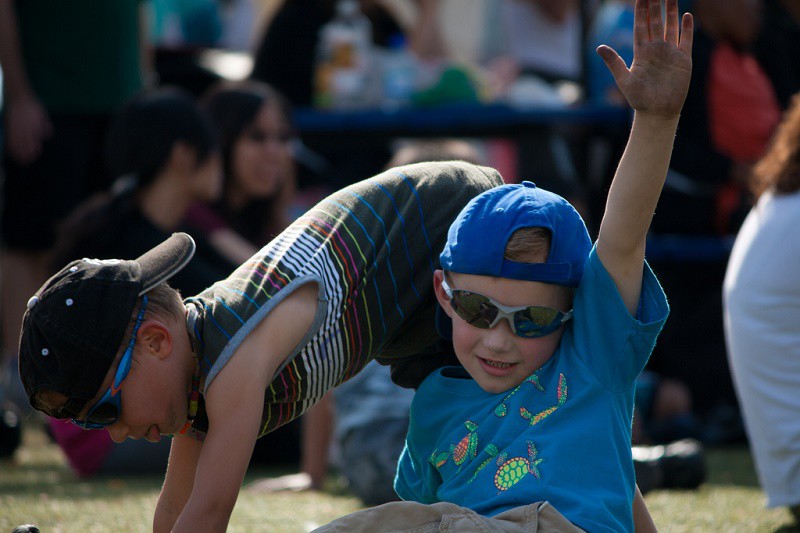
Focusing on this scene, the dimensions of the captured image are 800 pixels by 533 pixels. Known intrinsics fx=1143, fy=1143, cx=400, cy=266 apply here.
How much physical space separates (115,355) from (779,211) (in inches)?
90.1

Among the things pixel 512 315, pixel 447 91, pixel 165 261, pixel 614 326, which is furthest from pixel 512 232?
pixel 447 91

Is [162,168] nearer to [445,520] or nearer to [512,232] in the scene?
[512,232]

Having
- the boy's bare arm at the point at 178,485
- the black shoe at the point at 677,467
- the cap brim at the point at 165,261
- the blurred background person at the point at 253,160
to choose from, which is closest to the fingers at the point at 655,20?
the cap brim at the point at 165,261

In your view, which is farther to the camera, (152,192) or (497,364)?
(152,192)

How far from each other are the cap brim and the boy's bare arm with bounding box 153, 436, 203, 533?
397 millimetres

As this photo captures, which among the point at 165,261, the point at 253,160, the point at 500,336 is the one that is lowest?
the point at 253,160

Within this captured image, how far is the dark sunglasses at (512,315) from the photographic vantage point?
88.8 inches

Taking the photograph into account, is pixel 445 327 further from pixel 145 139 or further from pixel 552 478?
pixel 145 139

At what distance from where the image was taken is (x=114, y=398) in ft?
7.43

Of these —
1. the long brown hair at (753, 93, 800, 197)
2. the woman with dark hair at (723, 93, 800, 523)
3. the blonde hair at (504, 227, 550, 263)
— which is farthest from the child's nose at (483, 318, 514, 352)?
the long brown hair at (753, 93, 800, 197)

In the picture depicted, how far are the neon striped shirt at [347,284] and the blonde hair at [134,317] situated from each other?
4 cm

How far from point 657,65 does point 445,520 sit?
0.94m

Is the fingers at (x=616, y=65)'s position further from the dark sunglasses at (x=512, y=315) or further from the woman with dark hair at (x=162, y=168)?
the woman with dark hair at (x=162, y=168)

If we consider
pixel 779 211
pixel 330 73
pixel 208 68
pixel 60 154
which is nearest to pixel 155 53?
pixel 208 68
